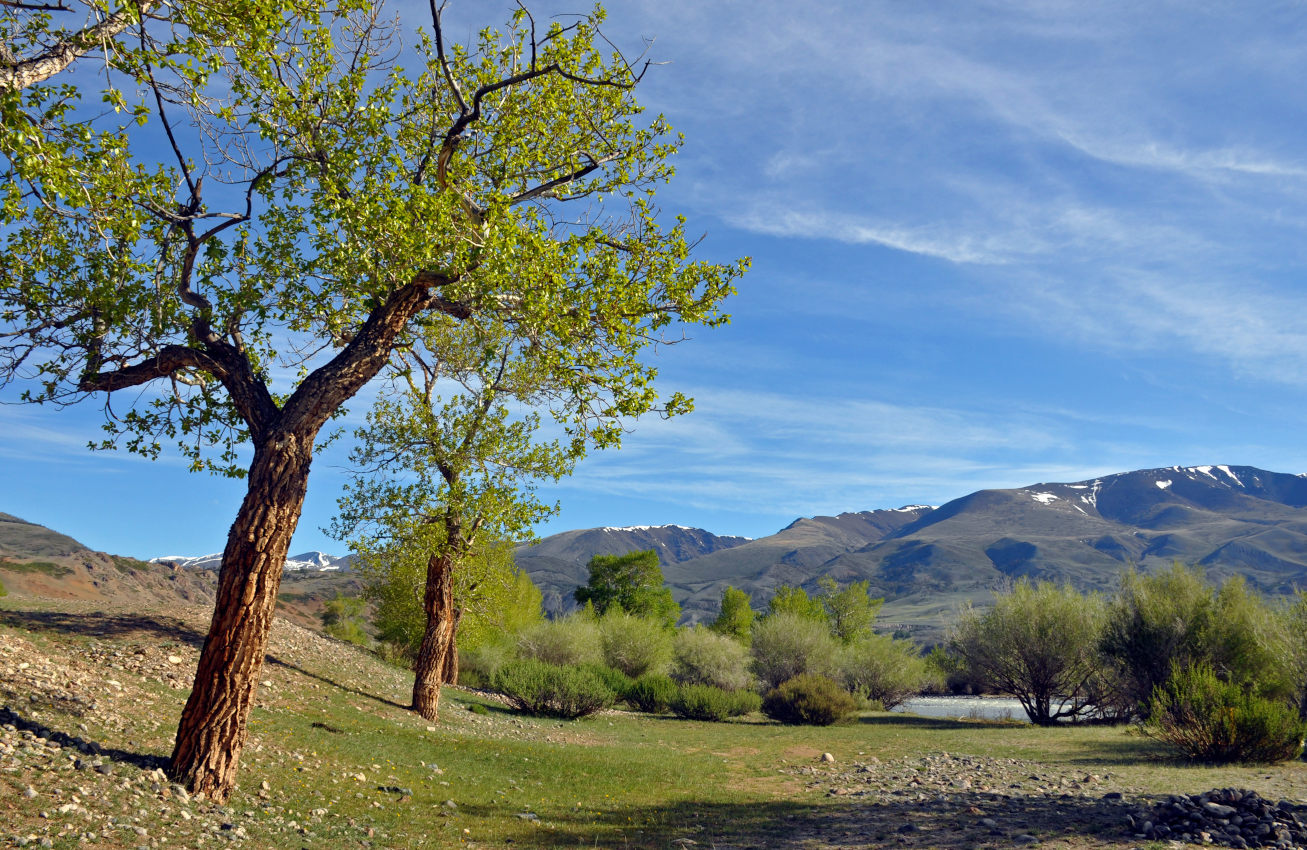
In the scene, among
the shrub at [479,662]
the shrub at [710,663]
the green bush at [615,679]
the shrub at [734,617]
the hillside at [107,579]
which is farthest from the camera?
the hillside at [107,579]

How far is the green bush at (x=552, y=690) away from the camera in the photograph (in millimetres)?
24109

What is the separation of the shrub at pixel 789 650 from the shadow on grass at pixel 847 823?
2439 centimetres

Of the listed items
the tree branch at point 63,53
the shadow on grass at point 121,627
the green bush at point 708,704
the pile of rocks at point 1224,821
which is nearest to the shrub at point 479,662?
the green bush at point 708,704

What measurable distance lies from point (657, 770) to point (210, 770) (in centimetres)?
932

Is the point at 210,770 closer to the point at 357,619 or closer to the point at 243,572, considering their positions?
the point at 243,572

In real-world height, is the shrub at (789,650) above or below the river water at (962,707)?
above

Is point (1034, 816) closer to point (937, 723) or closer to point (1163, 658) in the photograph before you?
point (1163, 658)

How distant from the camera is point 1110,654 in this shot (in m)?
27.1

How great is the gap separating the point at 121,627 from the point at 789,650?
27965 millimetres

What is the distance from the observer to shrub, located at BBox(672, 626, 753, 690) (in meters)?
35.3

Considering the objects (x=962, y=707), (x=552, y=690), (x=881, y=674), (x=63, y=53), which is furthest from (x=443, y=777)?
(x=962, y=707)

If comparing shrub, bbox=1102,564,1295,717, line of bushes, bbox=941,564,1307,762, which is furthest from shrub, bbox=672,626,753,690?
shrub, bbox=1102,564,1295,717

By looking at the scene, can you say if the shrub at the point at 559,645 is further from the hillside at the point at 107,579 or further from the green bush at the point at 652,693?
the hillside at the point at 107,579

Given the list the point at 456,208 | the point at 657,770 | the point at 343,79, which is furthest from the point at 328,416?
the point at 657,770
